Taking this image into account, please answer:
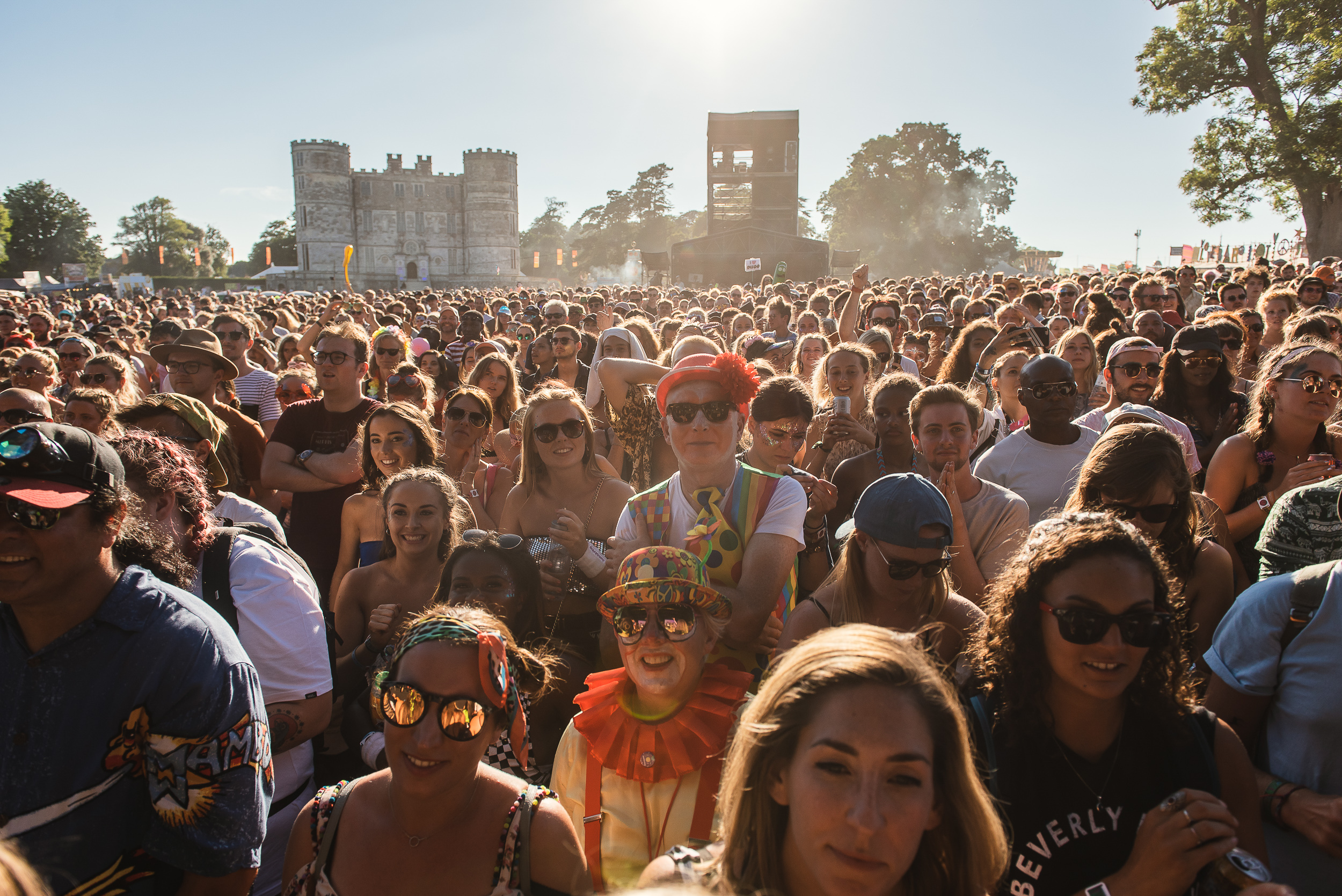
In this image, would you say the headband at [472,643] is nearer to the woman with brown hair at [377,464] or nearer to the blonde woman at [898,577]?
the blonde woman at [898,577]

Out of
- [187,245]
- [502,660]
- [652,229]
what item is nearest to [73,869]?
[502,660]

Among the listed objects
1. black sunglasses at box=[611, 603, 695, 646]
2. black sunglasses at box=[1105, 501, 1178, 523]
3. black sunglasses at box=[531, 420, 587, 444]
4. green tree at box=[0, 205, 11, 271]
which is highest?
green tree at box=[0, 205, 11, 271]

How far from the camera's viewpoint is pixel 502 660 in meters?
2.02

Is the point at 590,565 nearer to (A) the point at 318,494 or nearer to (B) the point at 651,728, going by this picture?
(B) the point at 651,728

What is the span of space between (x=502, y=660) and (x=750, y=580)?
40.4 inches

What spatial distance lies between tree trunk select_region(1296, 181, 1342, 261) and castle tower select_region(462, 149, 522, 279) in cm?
6161

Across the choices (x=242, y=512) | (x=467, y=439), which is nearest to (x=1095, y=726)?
(x=242, y=512)

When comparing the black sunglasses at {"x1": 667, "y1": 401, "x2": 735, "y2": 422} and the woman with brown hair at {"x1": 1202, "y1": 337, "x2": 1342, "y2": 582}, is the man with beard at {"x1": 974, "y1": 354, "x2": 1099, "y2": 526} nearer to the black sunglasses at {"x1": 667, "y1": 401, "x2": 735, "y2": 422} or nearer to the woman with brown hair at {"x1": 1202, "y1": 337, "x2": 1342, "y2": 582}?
the woman with brown hair at {"x1": 1202, "y1": 337, "x2": 1342, "y2": 582}

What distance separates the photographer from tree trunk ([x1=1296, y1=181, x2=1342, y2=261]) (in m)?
23.6

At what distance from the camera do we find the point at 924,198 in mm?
69812

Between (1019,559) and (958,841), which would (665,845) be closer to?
(958,841)

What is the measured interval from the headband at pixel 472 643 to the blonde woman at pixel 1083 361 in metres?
4.80

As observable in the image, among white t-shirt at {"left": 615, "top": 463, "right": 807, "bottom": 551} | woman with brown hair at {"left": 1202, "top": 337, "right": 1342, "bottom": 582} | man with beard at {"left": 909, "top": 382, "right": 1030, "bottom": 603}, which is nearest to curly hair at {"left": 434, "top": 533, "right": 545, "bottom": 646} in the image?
white t-shirt at {"left": 615, "top": 463, "right": 807, "bottom": 551}

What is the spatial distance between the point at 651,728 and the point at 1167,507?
180 centimetres
